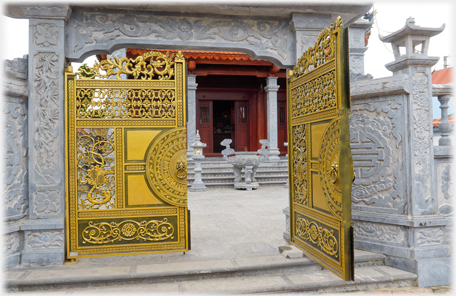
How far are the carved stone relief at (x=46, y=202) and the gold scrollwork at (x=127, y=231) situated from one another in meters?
0.34

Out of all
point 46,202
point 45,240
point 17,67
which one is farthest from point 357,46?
point 45,240

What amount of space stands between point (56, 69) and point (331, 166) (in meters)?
2.56

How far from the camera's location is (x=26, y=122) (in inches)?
114

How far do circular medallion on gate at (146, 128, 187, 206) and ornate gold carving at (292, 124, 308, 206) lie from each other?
109 centimetres

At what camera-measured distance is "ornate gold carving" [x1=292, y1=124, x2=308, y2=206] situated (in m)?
2.97

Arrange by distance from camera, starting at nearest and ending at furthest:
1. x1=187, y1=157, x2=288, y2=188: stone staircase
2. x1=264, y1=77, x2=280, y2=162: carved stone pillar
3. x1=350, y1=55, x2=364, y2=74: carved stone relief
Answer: x1=350, y1=55, x2=364, y2=74: carved stone relief → x1=187, y1=157, x2=288, y2=188: stone staircase → x1=264, y1=77, x2=280, y2=162: carved stone pillar

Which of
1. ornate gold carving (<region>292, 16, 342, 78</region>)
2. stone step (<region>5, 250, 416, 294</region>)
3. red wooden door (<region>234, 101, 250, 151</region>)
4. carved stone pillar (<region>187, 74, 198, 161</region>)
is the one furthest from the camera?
red wooden door (<region>234, 101, 250, 151</region>)

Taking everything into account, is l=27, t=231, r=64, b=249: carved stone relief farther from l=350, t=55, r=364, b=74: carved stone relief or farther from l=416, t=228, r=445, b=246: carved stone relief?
l=350, t=55, r=364, b=74: carved stone relief

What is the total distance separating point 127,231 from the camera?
2957 mm

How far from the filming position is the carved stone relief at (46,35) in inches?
114

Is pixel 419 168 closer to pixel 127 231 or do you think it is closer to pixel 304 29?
pixel 304 29

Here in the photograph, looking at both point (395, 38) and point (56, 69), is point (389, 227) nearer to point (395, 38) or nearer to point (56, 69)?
point (395, 38)

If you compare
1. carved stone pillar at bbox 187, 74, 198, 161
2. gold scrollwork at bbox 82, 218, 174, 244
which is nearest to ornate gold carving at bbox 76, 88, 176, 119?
gold scrollwork at bbox 82, 218, 174, 244

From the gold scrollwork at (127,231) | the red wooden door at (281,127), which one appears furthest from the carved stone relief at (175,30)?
the red wooden door at (281,127)
